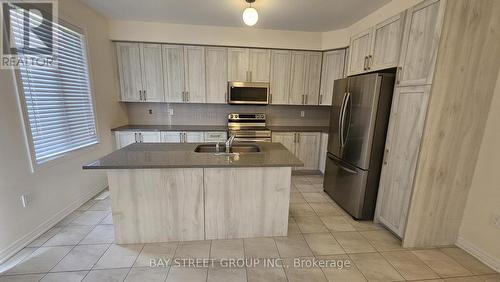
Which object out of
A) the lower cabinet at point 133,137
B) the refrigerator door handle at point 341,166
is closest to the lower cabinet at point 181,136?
the lower cabinet at point 133,137

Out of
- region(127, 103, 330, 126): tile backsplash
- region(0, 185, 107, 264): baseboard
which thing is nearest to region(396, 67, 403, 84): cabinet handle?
region(127, 103, 330, 126): tile backsplash

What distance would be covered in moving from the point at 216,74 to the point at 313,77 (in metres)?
1.85

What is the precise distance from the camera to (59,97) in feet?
8.07

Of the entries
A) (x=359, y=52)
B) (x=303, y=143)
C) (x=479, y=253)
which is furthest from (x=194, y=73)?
(x=479, y=253)

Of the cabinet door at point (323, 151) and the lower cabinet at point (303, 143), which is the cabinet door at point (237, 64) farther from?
the cabinet door at point (323, 151)

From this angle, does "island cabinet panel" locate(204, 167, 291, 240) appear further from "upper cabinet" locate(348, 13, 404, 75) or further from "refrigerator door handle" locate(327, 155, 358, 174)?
"upper cabinet" locate(348, 13, 404, 75)

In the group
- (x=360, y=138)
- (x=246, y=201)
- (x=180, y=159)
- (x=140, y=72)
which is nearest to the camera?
(x=180, y=159)

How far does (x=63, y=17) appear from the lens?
97.8 inches

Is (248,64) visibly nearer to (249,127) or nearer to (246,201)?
(249,127)

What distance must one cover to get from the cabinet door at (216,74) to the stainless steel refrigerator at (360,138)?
6.53 feet

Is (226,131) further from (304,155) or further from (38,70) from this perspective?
(38,70)

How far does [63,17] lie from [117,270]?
2.87m

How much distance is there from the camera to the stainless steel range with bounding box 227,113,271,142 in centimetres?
389

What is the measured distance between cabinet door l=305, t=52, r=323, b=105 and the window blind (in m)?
3.59
